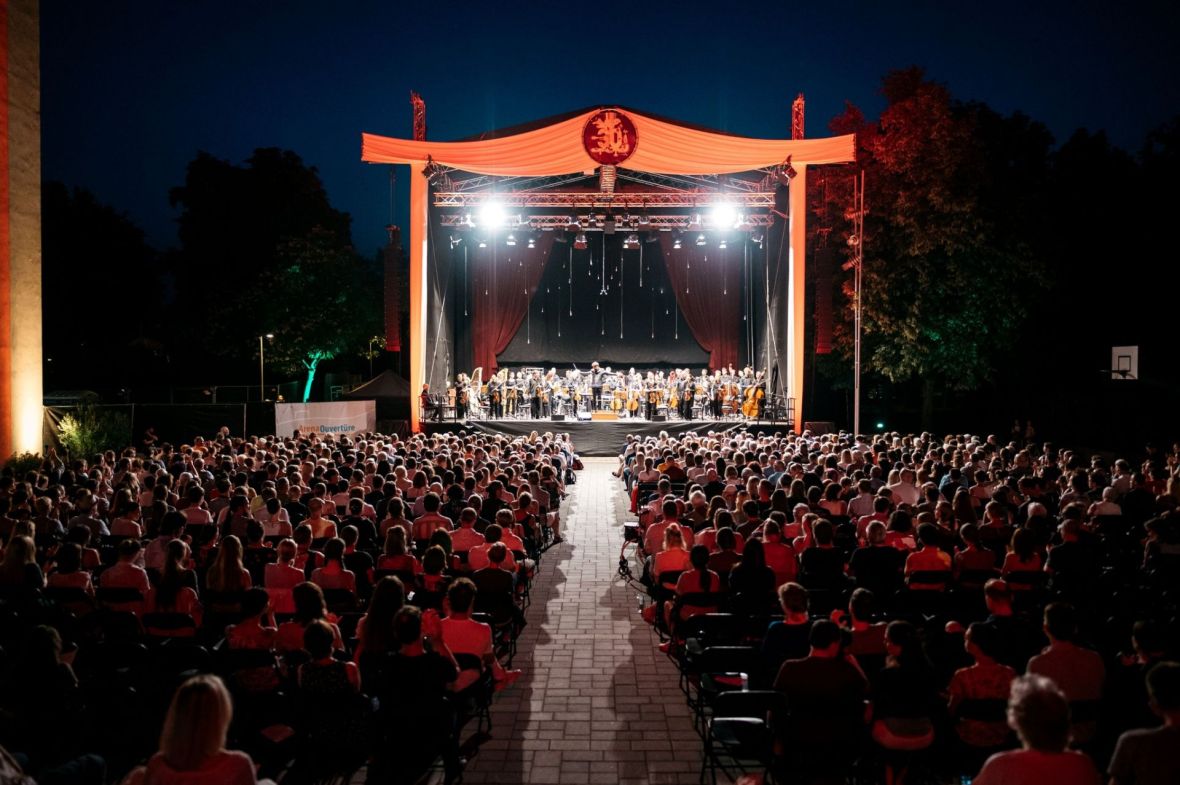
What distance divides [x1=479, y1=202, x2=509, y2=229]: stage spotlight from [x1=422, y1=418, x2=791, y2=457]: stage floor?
5.28 m

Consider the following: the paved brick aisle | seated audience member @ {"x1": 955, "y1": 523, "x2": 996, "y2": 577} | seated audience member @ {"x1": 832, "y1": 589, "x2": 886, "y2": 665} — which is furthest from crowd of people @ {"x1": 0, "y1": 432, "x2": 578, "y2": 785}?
seated audience member @ {"x1": 955, "y1": 523, "x2": 996, "y2": 577}

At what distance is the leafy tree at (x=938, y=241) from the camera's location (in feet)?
64.4

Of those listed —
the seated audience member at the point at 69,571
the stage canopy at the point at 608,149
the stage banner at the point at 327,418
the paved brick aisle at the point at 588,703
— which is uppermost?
the stage canopy at the point at 608,149

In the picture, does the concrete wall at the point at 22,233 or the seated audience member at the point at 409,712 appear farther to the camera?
the concrete wall at the point at 22,233

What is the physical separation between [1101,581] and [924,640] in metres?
1.85

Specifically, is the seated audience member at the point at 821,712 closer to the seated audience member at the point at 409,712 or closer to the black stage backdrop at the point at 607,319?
the seated audience member at the point at 409,712

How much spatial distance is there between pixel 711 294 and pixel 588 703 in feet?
69.1

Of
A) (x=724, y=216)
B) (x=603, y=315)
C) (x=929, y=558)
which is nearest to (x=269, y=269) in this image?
(x=603, y=315)

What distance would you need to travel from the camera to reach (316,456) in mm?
11414

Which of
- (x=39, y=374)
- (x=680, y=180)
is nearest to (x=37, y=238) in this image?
(x=39, y=374)

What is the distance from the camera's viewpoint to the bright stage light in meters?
19.6

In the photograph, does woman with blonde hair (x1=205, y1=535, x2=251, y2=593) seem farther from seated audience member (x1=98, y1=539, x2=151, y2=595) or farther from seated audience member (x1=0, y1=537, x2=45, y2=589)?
seated audience member (x1=0, y1=537, x2=45, y2=589)

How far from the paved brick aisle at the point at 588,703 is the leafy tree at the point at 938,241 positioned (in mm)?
15428

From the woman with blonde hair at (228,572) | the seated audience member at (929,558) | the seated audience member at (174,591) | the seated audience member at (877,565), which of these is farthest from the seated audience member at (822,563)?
the seated audience member at (174,591)
